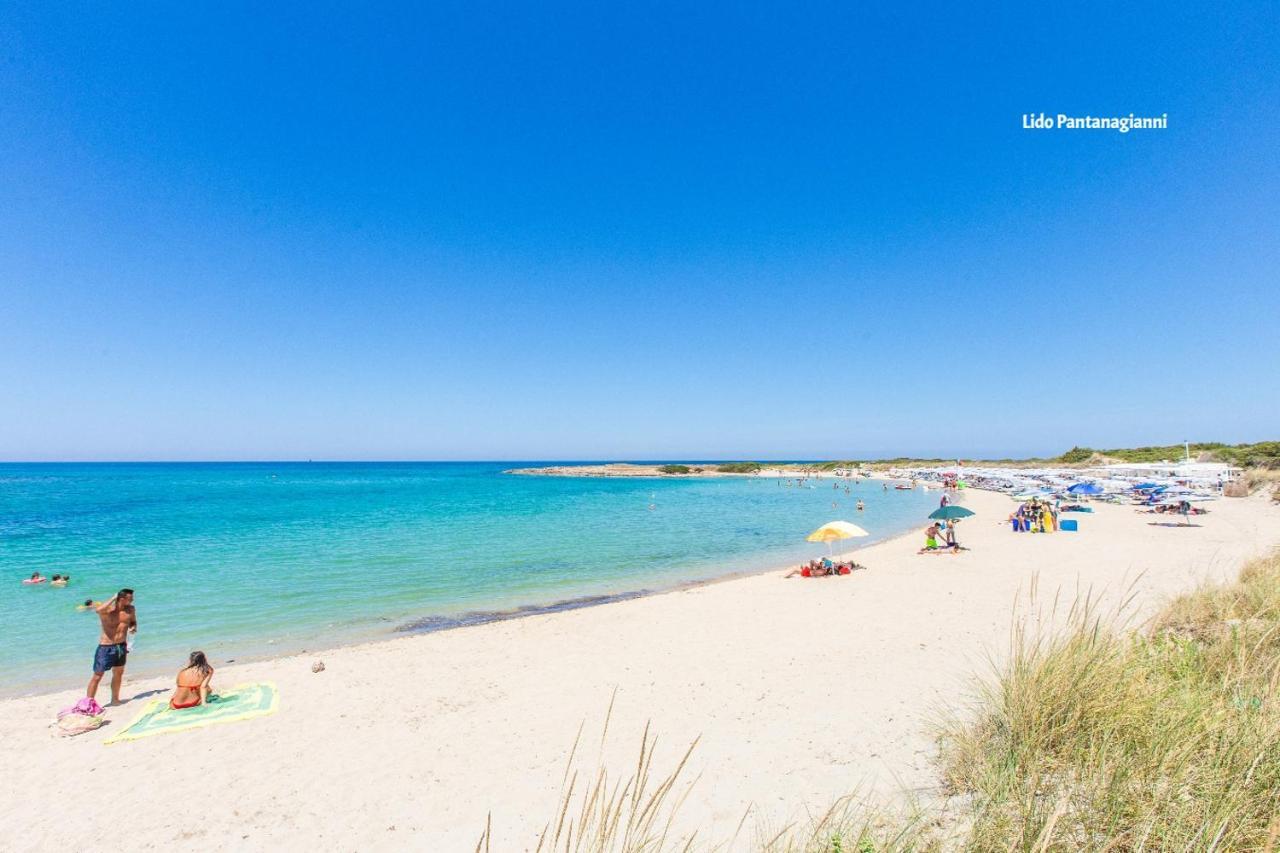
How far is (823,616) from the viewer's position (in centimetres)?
1199

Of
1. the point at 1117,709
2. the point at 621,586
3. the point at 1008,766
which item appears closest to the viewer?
the point at 1008,766

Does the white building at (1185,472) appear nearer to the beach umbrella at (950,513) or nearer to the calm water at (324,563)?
the calm water at (324,563)

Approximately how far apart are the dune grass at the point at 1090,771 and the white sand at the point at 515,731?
0.80 metres

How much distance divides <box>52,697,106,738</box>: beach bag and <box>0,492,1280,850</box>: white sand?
0.64ft

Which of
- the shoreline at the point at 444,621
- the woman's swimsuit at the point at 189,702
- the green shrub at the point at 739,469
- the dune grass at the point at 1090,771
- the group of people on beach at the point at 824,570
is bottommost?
the green shrub at the point at 739,469

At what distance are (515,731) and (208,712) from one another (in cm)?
470

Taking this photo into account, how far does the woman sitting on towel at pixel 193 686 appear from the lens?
8258 millimetres

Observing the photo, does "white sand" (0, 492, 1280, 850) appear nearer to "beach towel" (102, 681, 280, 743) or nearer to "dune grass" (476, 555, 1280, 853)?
"beach towel" (102, 681, 280, 743)

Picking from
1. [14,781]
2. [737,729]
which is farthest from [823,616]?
[14,781]

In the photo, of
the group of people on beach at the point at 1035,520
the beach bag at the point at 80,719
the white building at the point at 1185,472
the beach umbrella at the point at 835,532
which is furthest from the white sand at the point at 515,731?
the white building at the point at 1185,472

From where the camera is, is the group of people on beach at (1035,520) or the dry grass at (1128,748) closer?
the dry grass at (1128,748)

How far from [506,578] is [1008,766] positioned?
1687 centimetres

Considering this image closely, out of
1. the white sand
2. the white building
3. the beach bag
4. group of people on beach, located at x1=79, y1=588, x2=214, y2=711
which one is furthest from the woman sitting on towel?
the white building

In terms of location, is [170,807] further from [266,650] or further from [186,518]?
[186,518]
